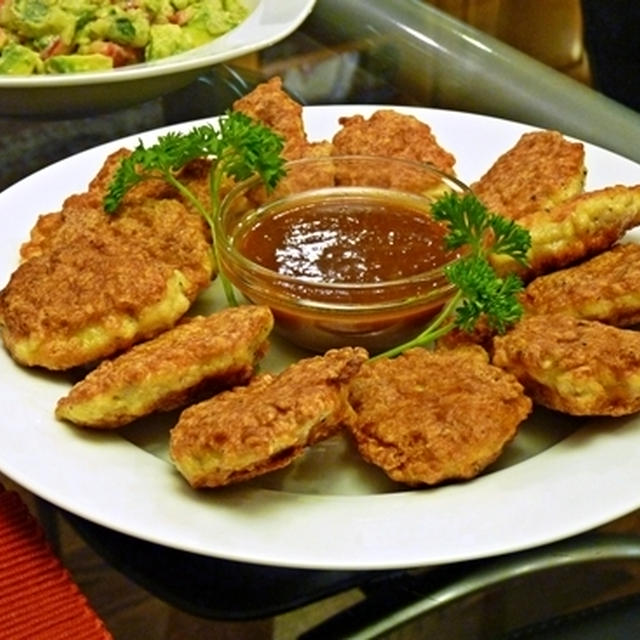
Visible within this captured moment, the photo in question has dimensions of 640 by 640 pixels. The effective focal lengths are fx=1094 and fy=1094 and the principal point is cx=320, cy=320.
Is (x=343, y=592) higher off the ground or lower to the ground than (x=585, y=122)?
lower

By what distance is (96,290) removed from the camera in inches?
65.9

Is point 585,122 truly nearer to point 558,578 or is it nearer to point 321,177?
point 321,177

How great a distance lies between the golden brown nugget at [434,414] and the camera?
1441 mm

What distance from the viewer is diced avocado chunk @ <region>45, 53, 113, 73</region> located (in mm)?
2375

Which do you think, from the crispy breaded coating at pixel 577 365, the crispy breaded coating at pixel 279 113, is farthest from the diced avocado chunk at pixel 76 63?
the crispy breaded coating at pixel 577 365

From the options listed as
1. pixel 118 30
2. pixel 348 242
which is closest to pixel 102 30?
pixel 118 30

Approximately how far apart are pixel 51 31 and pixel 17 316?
1147mm

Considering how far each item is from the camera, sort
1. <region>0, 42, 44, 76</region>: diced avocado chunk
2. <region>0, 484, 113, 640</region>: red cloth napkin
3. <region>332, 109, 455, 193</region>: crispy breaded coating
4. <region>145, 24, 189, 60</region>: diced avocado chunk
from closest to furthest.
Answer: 1. <region>0, 484, 113, 640</region>: red cloth napkin
2. <region>332, 109, 455, 193</region>: crispy breaded coating
3. <region>0, 42, 44, 76</region>: diced avocado chunk
4. <region>145, 24, 189, 60</region>: diced avocado chunk

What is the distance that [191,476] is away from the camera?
1.40 meters

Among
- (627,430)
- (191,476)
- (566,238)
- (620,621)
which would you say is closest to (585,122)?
(566,238)

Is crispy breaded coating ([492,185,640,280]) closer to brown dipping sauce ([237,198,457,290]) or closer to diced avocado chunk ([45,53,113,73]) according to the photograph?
brown dipping sauce ([237,198,457,290])

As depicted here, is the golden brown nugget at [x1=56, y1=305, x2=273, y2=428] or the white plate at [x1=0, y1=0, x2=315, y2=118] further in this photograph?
the white plate at [x1=0, y1=0, x2=315, y2=118]

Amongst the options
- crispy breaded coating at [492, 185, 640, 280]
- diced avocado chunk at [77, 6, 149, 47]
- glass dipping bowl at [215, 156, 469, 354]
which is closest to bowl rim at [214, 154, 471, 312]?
glass dipping bowl at [215, 156, 469, 354]

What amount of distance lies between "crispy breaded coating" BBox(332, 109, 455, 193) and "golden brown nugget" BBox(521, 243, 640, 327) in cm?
37
